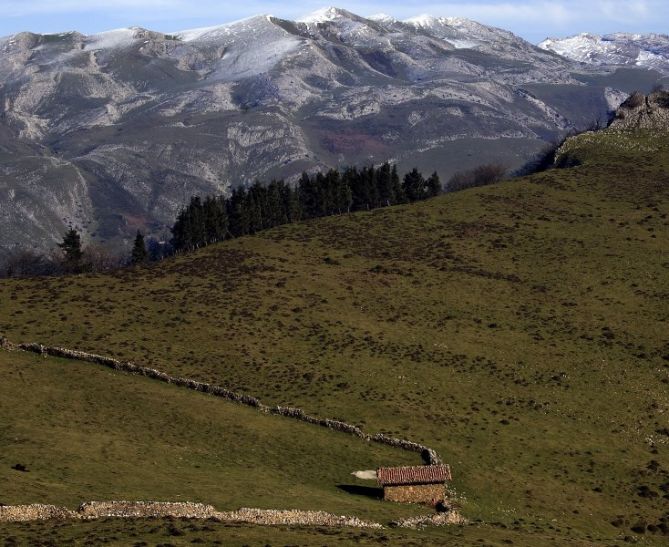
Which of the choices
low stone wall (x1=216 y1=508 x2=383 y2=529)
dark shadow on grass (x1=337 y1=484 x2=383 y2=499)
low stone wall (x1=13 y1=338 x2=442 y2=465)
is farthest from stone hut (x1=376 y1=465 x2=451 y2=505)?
low stone wall (x1=216 y1=508 x2=383 y2=529)

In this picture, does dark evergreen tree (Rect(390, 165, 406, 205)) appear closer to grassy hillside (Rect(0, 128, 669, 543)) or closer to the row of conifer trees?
the row of conifer trees

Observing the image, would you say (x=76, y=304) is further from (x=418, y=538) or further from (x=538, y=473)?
(x=418, y=538)

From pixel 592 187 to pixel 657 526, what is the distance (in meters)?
102

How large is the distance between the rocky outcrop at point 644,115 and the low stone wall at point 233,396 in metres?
130

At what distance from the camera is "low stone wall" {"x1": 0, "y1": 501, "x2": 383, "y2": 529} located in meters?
46.2

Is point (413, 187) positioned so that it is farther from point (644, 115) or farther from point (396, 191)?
point (644, 115)

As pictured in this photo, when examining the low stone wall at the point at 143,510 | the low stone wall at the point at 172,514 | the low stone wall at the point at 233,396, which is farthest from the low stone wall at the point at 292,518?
the low stone wall at the point at 233,396

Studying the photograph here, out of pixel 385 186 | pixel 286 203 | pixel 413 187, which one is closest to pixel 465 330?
pixel 286 203

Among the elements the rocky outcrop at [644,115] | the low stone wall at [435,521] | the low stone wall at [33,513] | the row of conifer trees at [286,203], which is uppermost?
the rocky outcrop at [644,115]

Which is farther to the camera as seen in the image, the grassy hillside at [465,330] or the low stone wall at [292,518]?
the grassy hillside at [465,330]

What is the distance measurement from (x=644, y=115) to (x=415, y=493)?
14697 cm

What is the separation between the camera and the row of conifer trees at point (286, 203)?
171250 millimetres

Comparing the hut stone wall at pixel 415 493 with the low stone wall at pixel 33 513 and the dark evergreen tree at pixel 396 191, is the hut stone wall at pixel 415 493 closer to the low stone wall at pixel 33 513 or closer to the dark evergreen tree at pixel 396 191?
the low stone wall at pixel 33 513

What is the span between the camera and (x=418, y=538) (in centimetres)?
5216
